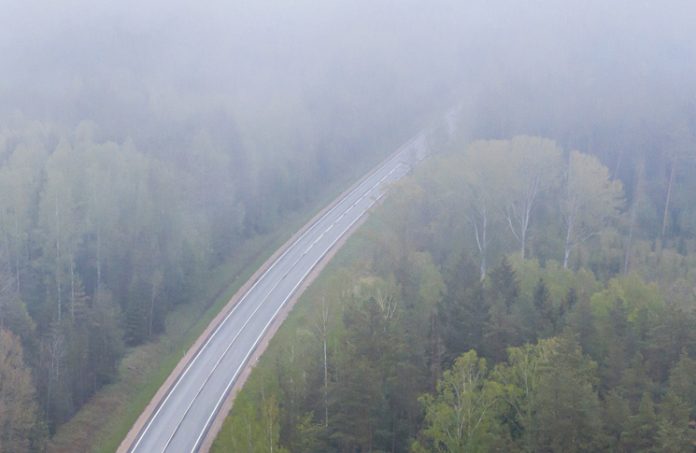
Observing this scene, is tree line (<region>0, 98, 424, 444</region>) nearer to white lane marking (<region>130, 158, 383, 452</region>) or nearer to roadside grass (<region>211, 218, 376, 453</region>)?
white lane marking (<region>130, 158, 383, 452</region>)

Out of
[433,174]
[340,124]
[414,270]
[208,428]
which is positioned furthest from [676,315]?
[340,124]

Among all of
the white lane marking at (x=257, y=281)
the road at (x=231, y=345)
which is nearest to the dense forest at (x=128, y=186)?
the white lane marking at (x=257, y=281)

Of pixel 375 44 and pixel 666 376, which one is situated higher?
pixel 375 44

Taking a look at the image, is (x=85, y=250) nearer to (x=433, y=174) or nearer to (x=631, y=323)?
(x=433, y=174)

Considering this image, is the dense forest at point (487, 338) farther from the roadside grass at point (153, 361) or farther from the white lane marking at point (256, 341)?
the roadside grass at point (153, 361)

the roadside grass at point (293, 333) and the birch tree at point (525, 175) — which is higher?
the birch tree at point (525, 175)
